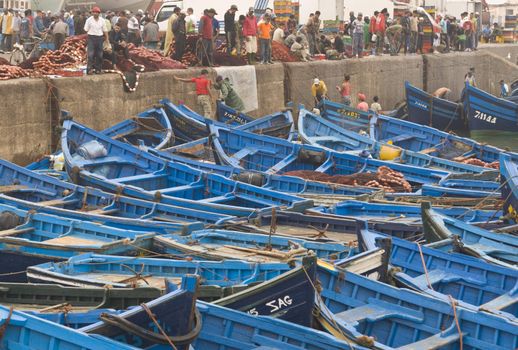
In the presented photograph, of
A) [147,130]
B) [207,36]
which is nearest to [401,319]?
[147,130]

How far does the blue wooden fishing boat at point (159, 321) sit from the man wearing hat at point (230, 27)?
60.5 ft

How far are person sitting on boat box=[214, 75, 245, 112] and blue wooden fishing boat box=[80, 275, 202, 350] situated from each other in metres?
15.7

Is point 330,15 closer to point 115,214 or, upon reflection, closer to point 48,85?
point 48,85

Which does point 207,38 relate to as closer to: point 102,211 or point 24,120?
point 24,120

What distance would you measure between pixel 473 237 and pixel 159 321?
5.65 m

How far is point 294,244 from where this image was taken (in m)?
12.5

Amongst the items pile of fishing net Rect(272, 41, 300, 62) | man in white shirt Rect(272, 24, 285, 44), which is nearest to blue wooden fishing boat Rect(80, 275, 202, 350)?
pile of fishing net Rect(272, 41, 300, 62)

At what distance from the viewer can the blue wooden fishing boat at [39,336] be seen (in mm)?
8672

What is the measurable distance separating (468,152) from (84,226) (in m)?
9.85

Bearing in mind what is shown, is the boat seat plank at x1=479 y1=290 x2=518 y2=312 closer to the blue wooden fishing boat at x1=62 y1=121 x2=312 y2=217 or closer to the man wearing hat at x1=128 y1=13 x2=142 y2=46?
the blue wooden fishing boat at x1=62 y1=121 x2=312 y2=217

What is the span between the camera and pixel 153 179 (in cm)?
1742

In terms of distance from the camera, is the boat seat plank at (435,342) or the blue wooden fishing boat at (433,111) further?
the blue wooden fishing boat at (433,111)

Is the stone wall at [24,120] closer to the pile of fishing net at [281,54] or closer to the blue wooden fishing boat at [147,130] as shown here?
→ the blue wooden fishing boat at [147,130]

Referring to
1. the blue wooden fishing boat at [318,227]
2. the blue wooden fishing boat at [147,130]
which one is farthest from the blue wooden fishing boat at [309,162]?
the blue wooden fishing boat at [318,227]
